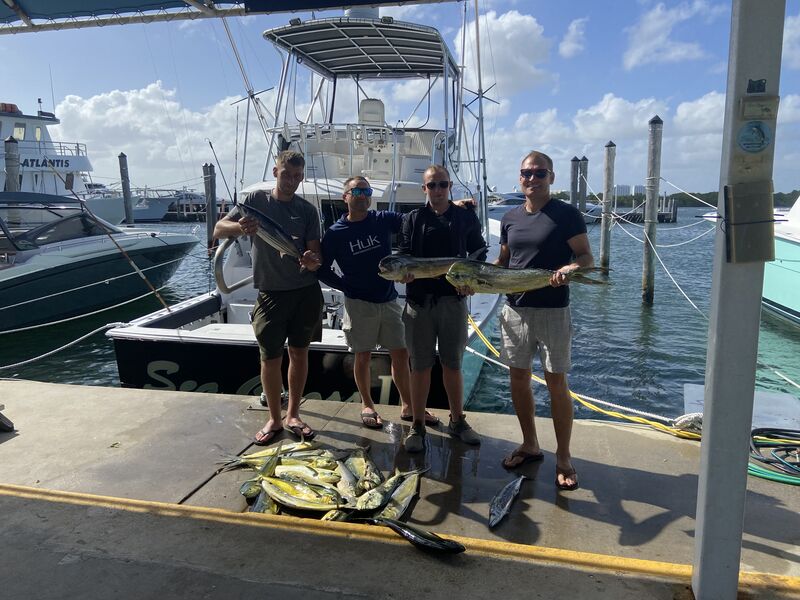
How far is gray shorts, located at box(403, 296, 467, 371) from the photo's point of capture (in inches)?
154

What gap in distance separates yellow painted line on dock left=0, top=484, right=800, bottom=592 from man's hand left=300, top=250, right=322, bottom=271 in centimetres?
173

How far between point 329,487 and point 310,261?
1541 mm

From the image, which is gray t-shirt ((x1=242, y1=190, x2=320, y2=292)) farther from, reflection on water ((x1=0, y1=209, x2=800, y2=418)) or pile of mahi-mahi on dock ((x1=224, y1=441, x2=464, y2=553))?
reflection on water ((x1=0, y1=209, x2=800, y2=418))

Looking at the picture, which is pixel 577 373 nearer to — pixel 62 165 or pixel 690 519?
pixel 690 519

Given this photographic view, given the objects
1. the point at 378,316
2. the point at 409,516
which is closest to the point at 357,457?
the point at 409,516

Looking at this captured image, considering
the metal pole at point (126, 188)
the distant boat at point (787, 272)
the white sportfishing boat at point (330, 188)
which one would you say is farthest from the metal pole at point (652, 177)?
the metal pole at point (126, 188)

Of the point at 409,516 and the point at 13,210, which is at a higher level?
the point at 13,210

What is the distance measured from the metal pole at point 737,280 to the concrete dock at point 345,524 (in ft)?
1.00

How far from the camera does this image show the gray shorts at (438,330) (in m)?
3.91

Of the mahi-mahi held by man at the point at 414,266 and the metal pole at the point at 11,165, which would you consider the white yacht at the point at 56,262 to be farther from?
the mahi-mahi held by man at the point at 414,266

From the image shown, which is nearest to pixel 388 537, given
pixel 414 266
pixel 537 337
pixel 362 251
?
pixel 537 337

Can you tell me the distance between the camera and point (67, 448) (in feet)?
12.9

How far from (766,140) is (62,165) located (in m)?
32.6

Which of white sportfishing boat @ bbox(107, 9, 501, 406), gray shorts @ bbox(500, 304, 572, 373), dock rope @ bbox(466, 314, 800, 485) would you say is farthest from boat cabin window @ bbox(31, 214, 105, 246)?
dock rope @ bbox(466, 314, 800, 485)
